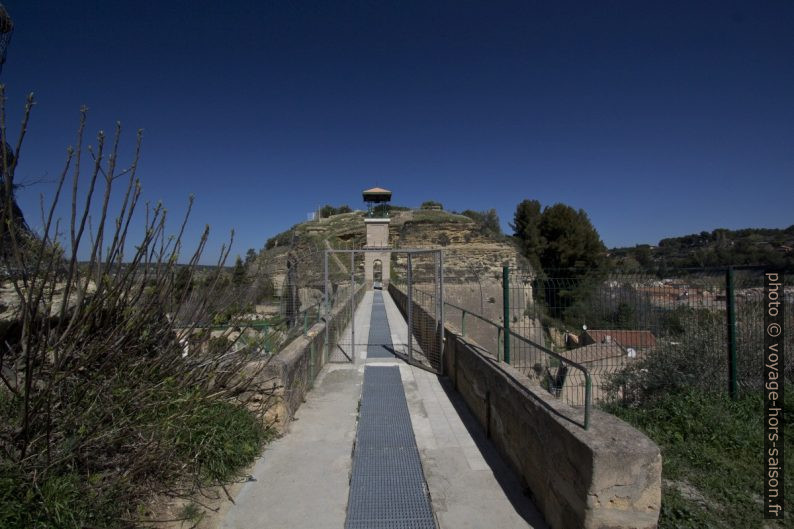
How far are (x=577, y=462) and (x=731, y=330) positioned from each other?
4169 mm

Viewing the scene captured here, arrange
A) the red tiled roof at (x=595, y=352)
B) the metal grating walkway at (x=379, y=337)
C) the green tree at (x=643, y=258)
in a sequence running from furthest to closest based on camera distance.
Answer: the metal grating walkway at (x=379, y=337) → the red tiled roof at (x=595, y=352) → the green tree at (x=643, y=258)

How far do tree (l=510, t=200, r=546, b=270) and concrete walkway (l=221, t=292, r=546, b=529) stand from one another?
38.0m

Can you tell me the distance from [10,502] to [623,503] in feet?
11.8

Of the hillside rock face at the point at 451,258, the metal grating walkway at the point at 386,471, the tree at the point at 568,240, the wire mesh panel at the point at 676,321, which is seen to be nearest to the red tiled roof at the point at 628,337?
the wire mesh panel at the point at 676,321

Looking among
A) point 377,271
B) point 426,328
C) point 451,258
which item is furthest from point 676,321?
point 377,271

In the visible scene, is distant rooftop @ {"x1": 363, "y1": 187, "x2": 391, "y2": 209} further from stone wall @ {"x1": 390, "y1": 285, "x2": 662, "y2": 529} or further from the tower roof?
stone wall @ {"x1": 390, "y1": 285, "x2": 662, "y2": 529}

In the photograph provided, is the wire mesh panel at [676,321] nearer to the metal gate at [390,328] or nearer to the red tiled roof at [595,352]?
the red tiled roof at [595,352]

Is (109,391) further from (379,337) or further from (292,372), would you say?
(379,337)

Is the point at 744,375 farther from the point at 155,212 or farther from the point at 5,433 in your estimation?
the point at 5,433

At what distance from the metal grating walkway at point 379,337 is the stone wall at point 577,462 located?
5.54 metres

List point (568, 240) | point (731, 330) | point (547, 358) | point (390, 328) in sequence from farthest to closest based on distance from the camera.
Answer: point (568, 240) → point (390, 328) → point (547, 358) → point (731, 330)

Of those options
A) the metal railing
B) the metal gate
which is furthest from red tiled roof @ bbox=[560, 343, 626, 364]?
the metal gate

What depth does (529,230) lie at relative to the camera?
48.2m

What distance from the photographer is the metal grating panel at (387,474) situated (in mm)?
3471
